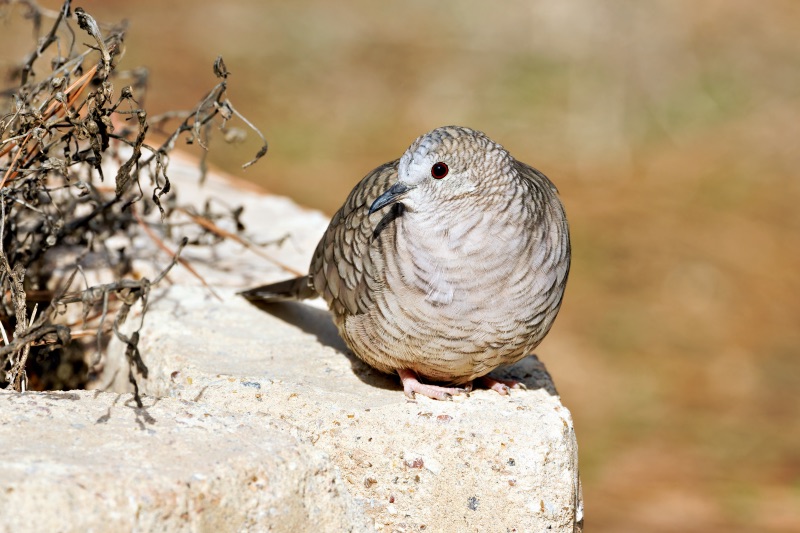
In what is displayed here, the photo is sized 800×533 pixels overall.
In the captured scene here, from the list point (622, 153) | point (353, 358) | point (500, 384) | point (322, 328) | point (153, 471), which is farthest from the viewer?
point (622, 153)

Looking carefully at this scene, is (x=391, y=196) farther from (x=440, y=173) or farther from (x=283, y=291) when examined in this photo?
(x=283, y=291)

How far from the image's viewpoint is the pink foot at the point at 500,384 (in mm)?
3531

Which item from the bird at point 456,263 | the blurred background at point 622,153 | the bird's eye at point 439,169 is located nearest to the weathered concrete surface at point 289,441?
the bird at point 456,263

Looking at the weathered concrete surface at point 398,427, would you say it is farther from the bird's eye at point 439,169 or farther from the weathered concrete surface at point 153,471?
the bird's eye at point 439,169

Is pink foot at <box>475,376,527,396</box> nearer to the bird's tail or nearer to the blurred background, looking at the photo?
the bird's tail

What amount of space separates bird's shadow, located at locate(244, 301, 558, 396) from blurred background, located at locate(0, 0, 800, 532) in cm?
223

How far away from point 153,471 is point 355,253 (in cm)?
114

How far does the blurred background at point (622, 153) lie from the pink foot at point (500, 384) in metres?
2.44

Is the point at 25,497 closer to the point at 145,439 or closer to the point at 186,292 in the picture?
the point at 145,439

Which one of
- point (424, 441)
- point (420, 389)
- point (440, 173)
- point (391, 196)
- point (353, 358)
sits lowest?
point (424, 441)

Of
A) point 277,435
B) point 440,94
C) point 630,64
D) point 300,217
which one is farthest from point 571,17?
point 277,435

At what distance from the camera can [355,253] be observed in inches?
136

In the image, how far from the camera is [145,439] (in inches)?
108

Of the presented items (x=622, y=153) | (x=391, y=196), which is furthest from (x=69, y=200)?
(x=622, y=153)
